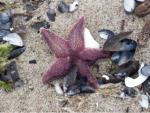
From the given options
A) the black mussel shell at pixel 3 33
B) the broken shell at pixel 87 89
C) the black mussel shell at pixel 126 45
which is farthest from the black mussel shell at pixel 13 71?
the black mussel shell at pixel 126 45

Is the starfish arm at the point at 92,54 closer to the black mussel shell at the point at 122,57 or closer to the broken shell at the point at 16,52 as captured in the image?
the black mussel shell at the point at 122,57

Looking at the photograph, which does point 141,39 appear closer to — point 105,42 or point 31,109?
point 105,42

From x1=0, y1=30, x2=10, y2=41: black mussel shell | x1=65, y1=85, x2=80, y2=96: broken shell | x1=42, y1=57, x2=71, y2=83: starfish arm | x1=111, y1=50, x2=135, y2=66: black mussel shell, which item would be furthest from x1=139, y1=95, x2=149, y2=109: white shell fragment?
x1=0, y1=30, x2=10, y2=41: black mussel shell

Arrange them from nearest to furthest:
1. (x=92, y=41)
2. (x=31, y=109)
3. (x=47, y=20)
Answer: (x=31, y=109) < (x=92, y=41) < (x=47, y=20)

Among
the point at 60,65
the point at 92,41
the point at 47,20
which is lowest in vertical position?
the point at 60,65

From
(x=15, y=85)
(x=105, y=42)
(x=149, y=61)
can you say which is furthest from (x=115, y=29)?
(x=15, y=85)

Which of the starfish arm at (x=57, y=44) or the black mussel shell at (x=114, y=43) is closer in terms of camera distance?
the black mussel shell at (x=114, y=43)

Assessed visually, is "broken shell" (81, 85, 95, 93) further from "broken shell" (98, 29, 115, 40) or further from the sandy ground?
"broken shell" (98, 29, 115, 40)
